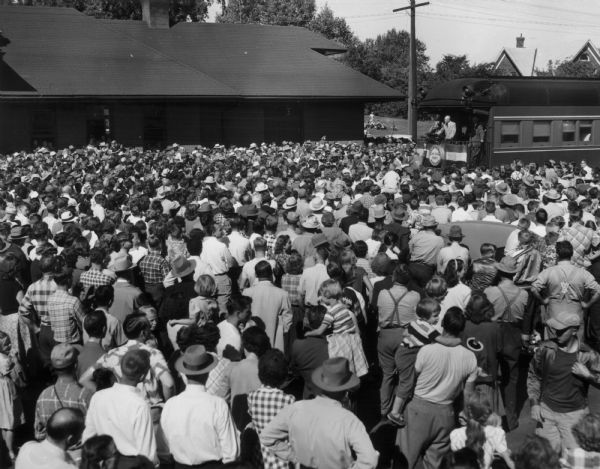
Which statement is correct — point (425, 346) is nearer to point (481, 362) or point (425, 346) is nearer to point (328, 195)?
point (481, 362)

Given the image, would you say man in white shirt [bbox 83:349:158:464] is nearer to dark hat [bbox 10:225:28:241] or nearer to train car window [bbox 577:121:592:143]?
dark hat [bbox 10:225:28:241]

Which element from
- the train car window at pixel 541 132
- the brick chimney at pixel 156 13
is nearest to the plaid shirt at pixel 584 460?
the train car window at pixel 541 132

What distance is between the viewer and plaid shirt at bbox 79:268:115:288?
8039 mm

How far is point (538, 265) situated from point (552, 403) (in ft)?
10.2

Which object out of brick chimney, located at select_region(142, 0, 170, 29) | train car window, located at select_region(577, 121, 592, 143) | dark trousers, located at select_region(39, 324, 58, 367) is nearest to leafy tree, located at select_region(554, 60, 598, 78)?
brick chimney, located at select_region(142, 0, 170, 29)

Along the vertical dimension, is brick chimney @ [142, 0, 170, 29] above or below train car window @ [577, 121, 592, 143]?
above

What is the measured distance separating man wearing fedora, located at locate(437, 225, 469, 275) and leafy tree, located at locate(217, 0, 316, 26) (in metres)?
63.1

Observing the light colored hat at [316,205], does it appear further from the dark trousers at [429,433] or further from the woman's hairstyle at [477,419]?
the woman's hairstyle at [477,419]

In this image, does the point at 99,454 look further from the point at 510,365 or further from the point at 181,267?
the point at 510,365

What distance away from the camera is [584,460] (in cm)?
Result: 457

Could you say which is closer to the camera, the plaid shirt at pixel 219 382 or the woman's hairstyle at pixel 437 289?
the plaid shirt at pixel 219 382

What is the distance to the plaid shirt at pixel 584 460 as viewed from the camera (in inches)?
179

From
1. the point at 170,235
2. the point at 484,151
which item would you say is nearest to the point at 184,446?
the point at 170,235

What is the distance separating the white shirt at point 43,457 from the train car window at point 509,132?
19.6m
